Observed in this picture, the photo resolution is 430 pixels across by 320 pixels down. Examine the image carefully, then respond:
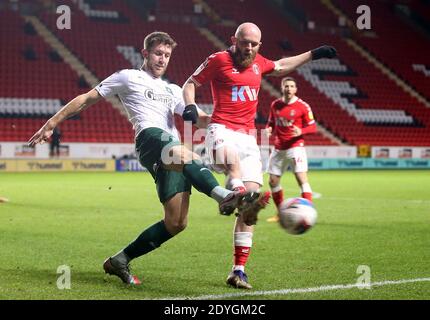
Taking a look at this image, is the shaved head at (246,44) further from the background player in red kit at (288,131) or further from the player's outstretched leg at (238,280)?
the background player in red kit at (288,131)

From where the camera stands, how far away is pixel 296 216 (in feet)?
16.7

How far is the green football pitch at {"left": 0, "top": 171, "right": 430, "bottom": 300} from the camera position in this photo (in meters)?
5.22

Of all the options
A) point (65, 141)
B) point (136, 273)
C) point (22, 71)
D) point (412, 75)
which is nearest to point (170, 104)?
point (136, 273)

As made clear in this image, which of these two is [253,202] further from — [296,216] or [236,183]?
[236,183]

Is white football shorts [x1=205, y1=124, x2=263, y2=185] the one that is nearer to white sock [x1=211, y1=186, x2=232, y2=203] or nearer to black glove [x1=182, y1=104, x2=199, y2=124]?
black glove [x1=182, y1=104, x2=199, y2=124]

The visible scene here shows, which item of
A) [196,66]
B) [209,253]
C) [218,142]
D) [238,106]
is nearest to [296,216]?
[218,142]

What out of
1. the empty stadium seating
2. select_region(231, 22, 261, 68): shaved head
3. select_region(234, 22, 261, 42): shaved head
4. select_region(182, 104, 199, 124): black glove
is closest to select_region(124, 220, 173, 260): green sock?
select_region(182, 104, 199, 124): black glove

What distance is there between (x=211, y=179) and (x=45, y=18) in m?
32.6

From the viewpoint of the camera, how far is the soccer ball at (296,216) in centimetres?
509

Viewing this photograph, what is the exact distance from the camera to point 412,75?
1654 inches

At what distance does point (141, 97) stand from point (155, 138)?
1.40ft

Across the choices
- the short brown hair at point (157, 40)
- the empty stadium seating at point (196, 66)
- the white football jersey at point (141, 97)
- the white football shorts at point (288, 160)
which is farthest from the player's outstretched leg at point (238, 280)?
the empty stadium seating at point (196, 66)

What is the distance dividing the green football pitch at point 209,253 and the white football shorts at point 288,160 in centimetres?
81
